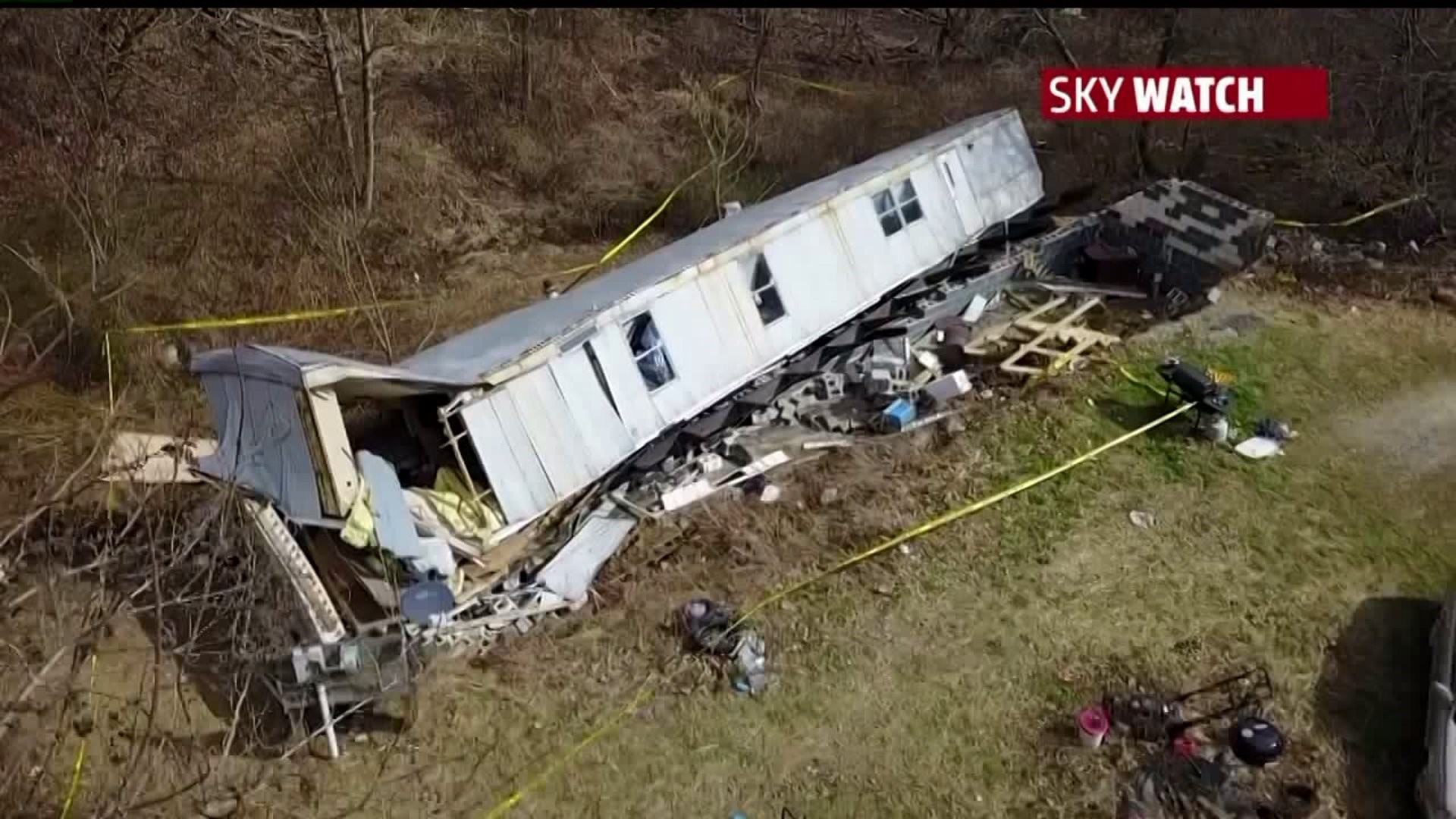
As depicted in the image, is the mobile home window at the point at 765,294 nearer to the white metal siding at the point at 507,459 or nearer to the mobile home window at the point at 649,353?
the mobile home window at the point at 649,353

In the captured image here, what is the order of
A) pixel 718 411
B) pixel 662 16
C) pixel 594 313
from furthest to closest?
pixel 662 16, pixel 718 411, pixel 594 313

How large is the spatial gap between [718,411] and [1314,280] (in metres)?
9.58

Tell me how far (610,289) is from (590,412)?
1.83 m

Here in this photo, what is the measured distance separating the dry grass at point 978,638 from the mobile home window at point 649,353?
150cm

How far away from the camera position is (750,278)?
1250cm

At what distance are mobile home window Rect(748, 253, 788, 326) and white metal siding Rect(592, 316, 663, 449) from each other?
A: 1.96 meters

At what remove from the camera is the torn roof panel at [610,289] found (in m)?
10.6

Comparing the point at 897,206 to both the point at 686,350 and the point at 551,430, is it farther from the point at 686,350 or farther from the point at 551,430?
the point at 551,430

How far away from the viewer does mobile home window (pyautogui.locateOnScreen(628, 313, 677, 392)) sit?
1138cm

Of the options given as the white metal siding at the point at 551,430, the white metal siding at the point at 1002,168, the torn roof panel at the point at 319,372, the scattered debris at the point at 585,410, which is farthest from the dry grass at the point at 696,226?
the white metal siding at the point at 1002,168

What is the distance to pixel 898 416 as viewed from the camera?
1264 cm

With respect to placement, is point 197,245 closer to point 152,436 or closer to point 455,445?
point 152,436

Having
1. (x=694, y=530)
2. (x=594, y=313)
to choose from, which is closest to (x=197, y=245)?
(x=594, y=313)

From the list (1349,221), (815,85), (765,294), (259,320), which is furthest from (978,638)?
(815,85)
